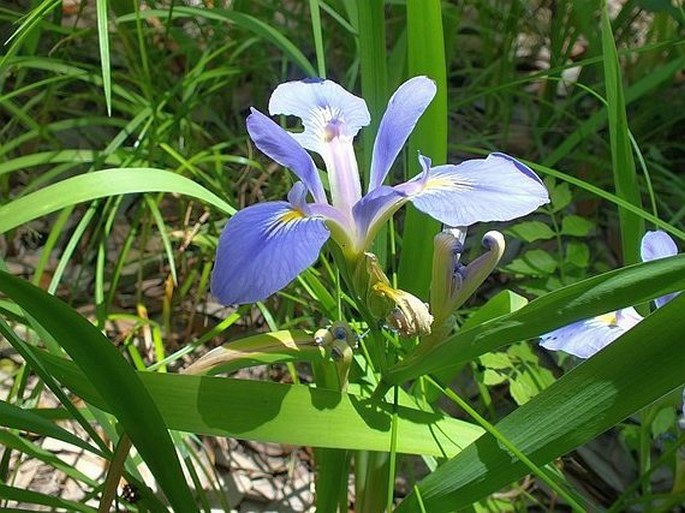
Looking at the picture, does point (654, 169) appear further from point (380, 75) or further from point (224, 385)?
point (224, 385)

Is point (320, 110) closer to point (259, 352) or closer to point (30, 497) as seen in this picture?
point (259, 352)

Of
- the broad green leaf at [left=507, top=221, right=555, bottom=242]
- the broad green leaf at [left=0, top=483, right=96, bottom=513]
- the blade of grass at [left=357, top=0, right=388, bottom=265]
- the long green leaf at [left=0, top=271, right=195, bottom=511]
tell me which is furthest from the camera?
the broad green leaf at [left=507, top=221, right=555, bottom=242]

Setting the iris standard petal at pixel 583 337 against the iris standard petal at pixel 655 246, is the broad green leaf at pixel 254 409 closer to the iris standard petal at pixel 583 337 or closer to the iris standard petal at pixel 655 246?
the iris standard petal at pixel 583 337

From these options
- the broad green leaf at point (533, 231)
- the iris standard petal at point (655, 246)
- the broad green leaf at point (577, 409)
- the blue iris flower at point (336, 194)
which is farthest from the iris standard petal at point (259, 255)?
the broad green leaf at point (533, 231)

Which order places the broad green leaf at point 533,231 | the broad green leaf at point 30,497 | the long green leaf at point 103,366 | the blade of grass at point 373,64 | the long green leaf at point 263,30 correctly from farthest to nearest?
the broad green leaf at point 533,231
the long green leaf at point 263,30
the blade of grass at point 373,64
the broad green leaf at point 30,497
the long green leaf at point 103,366

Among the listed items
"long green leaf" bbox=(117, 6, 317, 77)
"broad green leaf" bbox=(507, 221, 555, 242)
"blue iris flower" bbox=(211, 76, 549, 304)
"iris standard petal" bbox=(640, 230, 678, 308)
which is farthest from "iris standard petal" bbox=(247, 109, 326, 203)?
"broad green leaf" bbox=(507, 221, 555, 242)

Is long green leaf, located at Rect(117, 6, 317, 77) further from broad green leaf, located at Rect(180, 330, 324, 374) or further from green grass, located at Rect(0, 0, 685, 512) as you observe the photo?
broad green leaf, located at Rect(180, 330, 324, 374)
